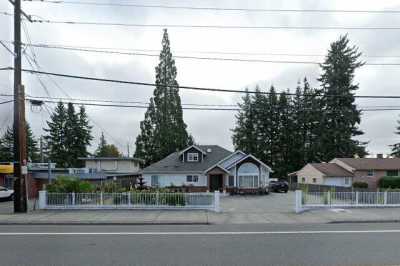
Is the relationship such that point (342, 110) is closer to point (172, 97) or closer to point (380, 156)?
point (380, 156)

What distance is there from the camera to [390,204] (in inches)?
868

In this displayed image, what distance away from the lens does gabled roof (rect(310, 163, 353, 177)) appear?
49188 millimetres

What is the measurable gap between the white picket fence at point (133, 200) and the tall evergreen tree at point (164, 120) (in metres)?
34.2

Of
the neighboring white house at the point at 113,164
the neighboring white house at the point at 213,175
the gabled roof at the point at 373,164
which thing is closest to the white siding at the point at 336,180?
the gabled roof at the point at 373,164

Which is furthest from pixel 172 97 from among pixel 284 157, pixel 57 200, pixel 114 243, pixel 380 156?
pixel 114 243

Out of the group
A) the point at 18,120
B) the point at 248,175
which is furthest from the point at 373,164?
the point at 18,120

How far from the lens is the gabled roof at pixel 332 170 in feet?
161

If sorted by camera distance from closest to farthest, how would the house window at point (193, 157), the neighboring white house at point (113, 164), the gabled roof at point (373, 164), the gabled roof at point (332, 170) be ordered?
the house window at point (193, 157) → the gabled roof at point (373, 164) → the gabled roof at point (332, 170) → the neighboring white house at point (113, 164)

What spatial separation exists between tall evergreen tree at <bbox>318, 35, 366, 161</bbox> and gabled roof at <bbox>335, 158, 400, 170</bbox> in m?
11.2

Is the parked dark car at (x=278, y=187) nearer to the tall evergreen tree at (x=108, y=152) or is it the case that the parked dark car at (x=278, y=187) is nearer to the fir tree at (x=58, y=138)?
the fir tree at (x=58, y=138)

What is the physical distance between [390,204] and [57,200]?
1840 cm

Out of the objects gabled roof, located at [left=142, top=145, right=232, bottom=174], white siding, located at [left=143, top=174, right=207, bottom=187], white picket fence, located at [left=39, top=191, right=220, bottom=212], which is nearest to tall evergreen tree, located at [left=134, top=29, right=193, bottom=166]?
gabled roof, located at [left=142, top=145, right=232, bottom=174]

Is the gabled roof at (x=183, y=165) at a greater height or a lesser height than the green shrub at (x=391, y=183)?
greater

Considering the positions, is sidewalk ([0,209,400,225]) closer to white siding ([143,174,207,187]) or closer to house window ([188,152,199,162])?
white siding ([143,174,207,187])
